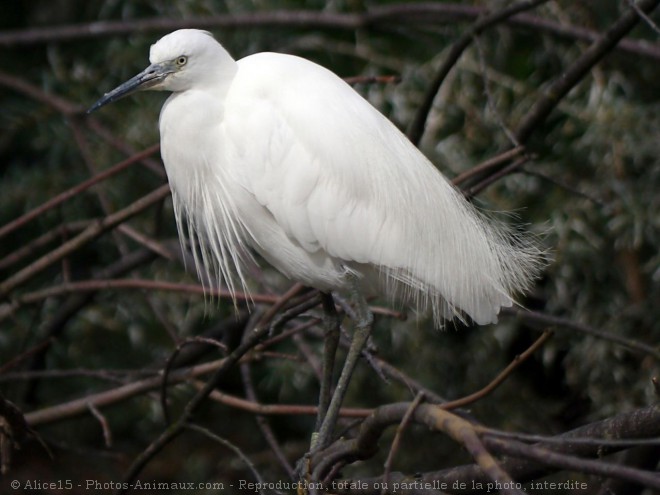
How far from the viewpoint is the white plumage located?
2.03 meters

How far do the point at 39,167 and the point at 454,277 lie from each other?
2343mm

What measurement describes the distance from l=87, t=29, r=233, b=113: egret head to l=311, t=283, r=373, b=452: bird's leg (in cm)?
56

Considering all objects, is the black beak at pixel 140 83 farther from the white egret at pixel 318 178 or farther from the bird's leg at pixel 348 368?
the bird's leg at pixel 348 368

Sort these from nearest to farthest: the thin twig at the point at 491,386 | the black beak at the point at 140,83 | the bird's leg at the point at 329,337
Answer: the thin twig at the point at 491,386 < the black beak at the point at 140,83 < the bird's leg at the point at 329,337

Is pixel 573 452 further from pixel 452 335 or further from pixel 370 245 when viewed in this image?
pixel 452 335

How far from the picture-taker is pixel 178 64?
6.66 ft

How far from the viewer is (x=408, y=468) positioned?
10.8 feet

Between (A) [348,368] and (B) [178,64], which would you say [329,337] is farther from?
(B) [178,64]

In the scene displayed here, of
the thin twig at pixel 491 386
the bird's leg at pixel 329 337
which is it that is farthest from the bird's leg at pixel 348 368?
the thin twig at pixel 491 386

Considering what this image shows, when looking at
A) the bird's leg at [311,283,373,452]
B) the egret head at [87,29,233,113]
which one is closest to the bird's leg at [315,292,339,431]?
the bird's leg at [311,283,373,452]

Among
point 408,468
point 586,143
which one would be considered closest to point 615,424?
point 586,143

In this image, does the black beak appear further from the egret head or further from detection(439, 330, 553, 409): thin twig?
detection(439, 330, 553, 409): thin twig

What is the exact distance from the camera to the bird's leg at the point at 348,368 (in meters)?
1.99

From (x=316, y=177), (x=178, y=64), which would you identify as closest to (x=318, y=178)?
(x=316, y=177)
